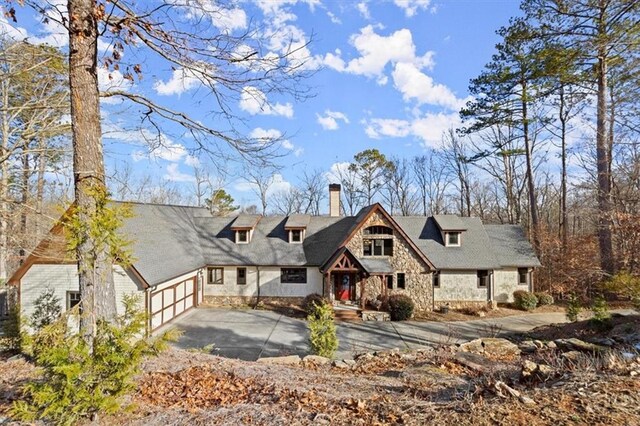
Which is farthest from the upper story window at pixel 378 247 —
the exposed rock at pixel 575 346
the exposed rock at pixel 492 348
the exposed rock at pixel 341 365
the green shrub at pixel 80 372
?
the green shrub at pixel 80 372

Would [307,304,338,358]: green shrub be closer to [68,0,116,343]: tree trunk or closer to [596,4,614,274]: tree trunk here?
[68,0,116,343]: tree trunk

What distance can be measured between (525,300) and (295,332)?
44.1 ft

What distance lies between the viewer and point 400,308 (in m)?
16.5

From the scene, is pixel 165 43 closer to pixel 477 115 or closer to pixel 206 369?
pixel 206 369

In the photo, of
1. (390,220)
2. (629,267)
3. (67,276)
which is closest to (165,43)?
(67,276)

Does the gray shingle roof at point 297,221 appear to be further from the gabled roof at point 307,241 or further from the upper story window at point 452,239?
the upper story window at point 452,239

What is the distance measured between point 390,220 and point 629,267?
11.7m

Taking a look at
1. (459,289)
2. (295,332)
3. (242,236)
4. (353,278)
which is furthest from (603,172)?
(242,236)

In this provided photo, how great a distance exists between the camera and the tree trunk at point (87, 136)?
179 inches

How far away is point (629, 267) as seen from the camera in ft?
52.6

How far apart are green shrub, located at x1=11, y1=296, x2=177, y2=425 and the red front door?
15312 millimetres

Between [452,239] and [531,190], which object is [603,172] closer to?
[531,190]

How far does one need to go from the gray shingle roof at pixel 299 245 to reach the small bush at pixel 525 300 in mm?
1745

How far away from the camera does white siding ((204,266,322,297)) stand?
1947 cm
